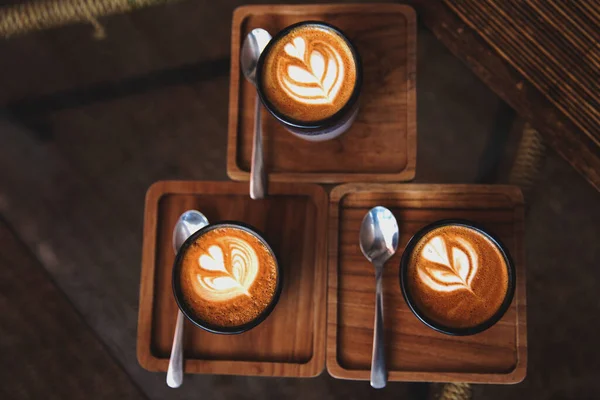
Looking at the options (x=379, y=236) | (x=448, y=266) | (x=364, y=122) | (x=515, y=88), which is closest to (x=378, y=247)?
(x=379, y=236)

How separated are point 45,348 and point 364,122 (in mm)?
971

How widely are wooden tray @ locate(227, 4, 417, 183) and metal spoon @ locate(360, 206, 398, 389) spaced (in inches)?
2.9

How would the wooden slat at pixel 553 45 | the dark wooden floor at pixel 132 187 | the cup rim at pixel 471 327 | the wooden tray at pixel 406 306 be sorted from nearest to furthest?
the cup rim at pixel 471 327 → the wooden tray at pixel 406 306 → the wooden slat at pixel 553 45 → the dark wooden floor at pixel 132 187

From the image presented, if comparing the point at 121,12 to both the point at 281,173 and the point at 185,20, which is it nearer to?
the point at 185,20

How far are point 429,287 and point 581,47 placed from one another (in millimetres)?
641

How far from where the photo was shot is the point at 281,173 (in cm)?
97

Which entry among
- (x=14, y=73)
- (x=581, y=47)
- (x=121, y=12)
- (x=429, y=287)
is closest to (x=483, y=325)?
(x=429, y=287)

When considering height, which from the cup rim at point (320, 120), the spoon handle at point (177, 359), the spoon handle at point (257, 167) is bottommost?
the spoon handle at point (177, 359)

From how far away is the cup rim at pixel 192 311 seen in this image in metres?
0.83

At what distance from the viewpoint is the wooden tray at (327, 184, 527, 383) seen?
90cm

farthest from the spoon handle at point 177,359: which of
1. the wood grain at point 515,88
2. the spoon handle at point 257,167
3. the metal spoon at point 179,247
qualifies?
the wood grain at point 515,88

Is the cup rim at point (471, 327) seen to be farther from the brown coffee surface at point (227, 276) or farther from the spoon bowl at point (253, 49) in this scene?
→ the spoon bowl at point (253, 49)

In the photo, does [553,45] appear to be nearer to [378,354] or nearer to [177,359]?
[378,354]

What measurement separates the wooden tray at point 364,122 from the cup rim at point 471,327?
0.50ft
